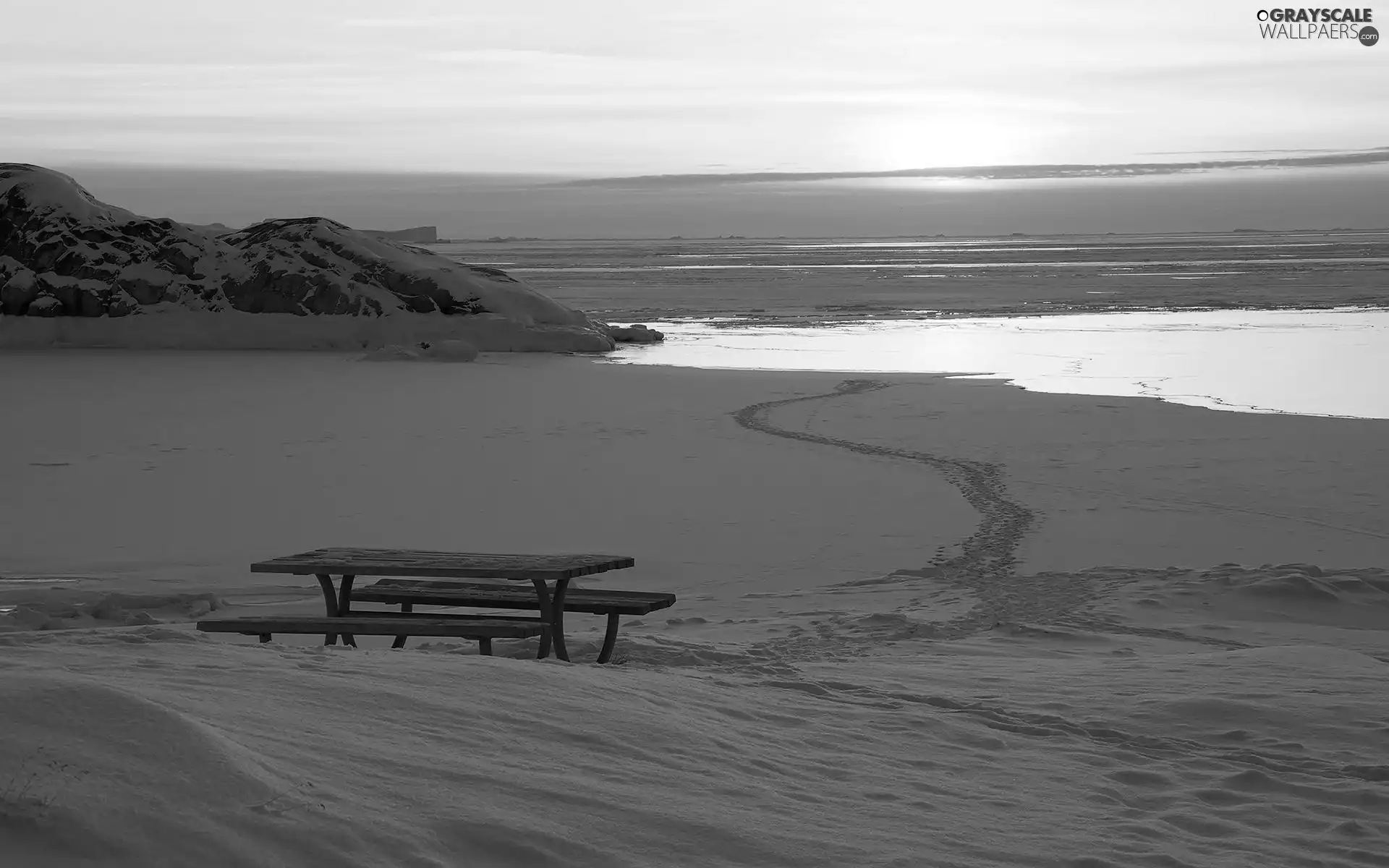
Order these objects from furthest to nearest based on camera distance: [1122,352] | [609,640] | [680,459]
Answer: [1122,352]
[680,459]
[609,640]

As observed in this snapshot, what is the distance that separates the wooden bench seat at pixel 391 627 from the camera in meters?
4.93

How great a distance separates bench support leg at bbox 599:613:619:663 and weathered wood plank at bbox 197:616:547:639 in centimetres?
30

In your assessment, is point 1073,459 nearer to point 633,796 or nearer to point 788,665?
point 788,665

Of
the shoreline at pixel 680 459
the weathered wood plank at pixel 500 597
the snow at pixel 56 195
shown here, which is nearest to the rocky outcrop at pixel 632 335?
the shoreline at pixel 680 459

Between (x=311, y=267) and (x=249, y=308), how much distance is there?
1.17 meters

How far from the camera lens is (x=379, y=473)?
9422 mm

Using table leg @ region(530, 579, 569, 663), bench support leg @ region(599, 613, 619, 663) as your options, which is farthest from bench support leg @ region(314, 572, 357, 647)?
bench support leg @ region(599, 613, 619, 663)

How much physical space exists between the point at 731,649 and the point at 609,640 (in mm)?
549

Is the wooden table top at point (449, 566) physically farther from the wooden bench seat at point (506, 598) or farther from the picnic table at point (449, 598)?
the wooden bench seat at point (506, 598)

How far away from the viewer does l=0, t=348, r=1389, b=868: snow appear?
3.02m

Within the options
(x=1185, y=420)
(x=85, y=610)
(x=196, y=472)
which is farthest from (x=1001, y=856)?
(x=1185, y=420)

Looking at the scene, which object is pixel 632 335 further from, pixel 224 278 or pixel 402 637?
pixel 402 637

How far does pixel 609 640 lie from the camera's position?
5305 millimetres

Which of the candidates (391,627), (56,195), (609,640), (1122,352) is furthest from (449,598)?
(56,195)
